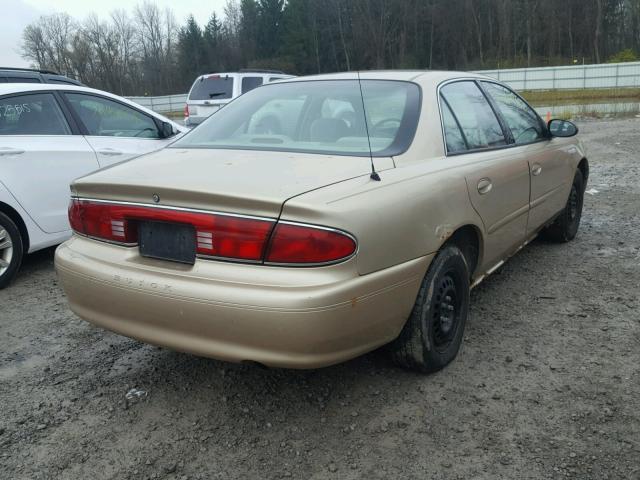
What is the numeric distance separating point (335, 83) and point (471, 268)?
135 cm

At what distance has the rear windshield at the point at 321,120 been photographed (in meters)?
2.96

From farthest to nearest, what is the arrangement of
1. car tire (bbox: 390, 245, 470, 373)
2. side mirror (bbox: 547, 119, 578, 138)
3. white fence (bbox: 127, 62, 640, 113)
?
white fence (bbox: 127, 62, 640, 113), side mirror (bbox: 547, 119, 578, 138), car tire (bbox: 390, 245, 470, 373)

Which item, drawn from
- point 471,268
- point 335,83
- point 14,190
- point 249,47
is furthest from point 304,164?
point 249,47

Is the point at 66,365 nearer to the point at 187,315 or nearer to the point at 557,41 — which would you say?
the point at 187,315

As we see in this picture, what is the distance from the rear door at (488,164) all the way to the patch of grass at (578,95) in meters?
27.9

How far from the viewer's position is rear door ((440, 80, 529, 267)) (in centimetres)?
322

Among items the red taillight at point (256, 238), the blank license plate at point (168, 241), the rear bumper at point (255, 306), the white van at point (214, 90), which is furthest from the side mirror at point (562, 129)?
the white van at point (214, 90)

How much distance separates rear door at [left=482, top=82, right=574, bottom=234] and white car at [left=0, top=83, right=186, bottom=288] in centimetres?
341

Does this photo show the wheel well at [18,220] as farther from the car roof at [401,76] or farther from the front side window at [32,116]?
the car roof at [401,76]

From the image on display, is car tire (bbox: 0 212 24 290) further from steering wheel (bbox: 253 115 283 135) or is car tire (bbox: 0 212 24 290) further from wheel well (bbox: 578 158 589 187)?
wheel well (bbox: 578 158 589 187)

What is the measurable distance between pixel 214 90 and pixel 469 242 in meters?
11.2

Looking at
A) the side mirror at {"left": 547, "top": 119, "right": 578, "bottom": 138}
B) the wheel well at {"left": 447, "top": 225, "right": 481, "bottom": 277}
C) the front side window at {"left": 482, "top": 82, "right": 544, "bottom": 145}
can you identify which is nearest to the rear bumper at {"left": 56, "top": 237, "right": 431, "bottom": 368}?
the wheel well at {"left": 447, "top": 225, "right": 481, "bottom": 277}

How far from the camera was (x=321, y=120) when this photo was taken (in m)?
3.21

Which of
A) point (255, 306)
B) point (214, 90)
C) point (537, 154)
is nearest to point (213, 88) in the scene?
point (214, 90)
